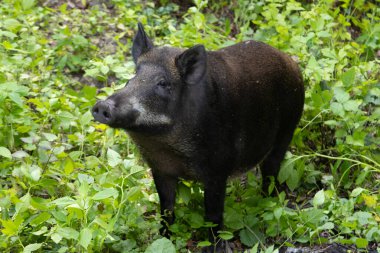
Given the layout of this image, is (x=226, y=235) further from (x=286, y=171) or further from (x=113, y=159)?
(x=286, y=171)

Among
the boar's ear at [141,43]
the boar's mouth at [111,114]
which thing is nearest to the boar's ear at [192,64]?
the boar's ear at [141,43]

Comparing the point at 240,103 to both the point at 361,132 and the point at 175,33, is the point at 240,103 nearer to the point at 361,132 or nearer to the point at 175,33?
the point at 361,132

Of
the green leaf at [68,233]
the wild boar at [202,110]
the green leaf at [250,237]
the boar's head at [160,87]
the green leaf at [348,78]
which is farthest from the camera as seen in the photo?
the green leaf at [348,78]

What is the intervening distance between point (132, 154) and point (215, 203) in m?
1.19

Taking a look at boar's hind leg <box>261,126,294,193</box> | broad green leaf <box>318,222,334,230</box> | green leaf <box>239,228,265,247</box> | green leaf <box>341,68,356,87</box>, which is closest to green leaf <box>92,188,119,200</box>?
green leaf <box>239,228,265,247</box>

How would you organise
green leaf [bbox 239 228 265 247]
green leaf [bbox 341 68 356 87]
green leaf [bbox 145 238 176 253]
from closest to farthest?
green leaf [bbox 145 238 176 253]
green leaf [bbox 239 228 265 247]
green leaf [bbox 341 68 356 87]

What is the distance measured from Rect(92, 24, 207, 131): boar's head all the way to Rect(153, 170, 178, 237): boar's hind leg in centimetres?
62

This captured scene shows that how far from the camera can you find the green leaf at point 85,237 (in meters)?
4.31

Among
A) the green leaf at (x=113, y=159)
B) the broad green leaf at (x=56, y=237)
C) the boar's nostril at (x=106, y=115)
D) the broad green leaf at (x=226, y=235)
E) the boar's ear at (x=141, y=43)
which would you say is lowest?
the broad green leaf at (x=226, y=235)

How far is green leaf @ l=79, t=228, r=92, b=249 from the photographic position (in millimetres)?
4312

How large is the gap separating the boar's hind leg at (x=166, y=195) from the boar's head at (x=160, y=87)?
0.62m

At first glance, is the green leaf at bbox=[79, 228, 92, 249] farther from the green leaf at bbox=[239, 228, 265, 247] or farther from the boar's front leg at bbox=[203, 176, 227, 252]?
the green leaf at bbox=[239, 228, 265, 247]

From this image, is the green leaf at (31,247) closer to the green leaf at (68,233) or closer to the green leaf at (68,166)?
the green leaf at (68,233)

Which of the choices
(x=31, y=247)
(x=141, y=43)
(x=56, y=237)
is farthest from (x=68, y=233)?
(x=141, y=43)
